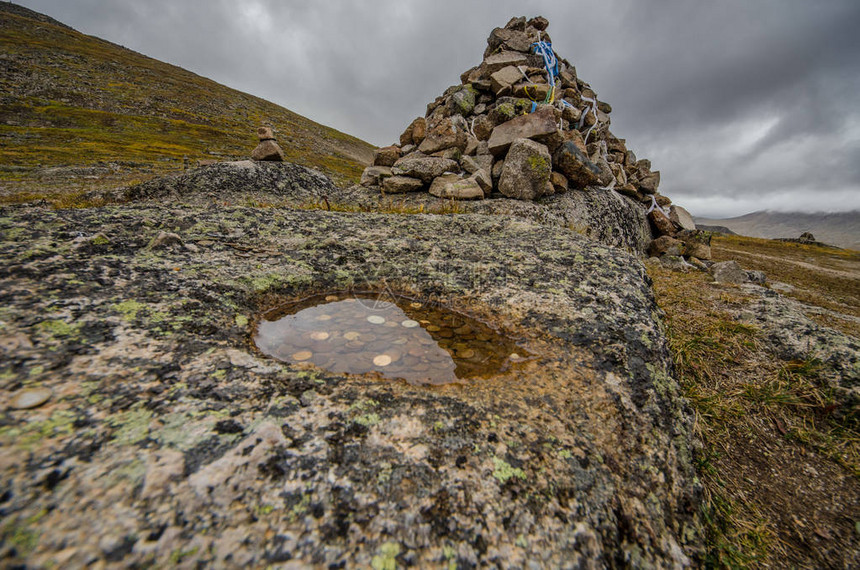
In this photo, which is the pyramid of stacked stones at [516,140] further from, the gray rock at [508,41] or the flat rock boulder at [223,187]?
the flat rock boulder at [223,187]

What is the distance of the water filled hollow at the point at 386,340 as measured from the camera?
2.65 meters

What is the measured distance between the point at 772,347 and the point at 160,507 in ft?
22.9

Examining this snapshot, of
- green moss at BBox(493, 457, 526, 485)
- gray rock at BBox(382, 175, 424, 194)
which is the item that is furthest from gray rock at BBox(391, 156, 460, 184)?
green moss at BBox(493, 457, 526, 485)

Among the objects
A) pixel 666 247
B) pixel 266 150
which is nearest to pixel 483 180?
pixel 666 247

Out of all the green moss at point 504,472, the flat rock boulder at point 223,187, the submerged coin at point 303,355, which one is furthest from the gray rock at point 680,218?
the submerged coin at point 303,355

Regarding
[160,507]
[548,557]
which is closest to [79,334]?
[160,507]

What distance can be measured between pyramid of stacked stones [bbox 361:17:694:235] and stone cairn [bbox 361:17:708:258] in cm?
3

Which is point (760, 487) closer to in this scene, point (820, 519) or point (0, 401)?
point (820, 519)

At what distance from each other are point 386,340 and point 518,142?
770 centimetres

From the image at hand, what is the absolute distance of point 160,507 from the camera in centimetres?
123

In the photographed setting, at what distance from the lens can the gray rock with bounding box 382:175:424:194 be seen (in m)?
9.38

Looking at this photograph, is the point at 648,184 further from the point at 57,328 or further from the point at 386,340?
the point at 57,328

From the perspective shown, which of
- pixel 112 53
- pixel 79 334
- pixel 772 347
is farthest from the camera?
pixel 112 53

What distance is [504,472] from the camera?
175 cm
